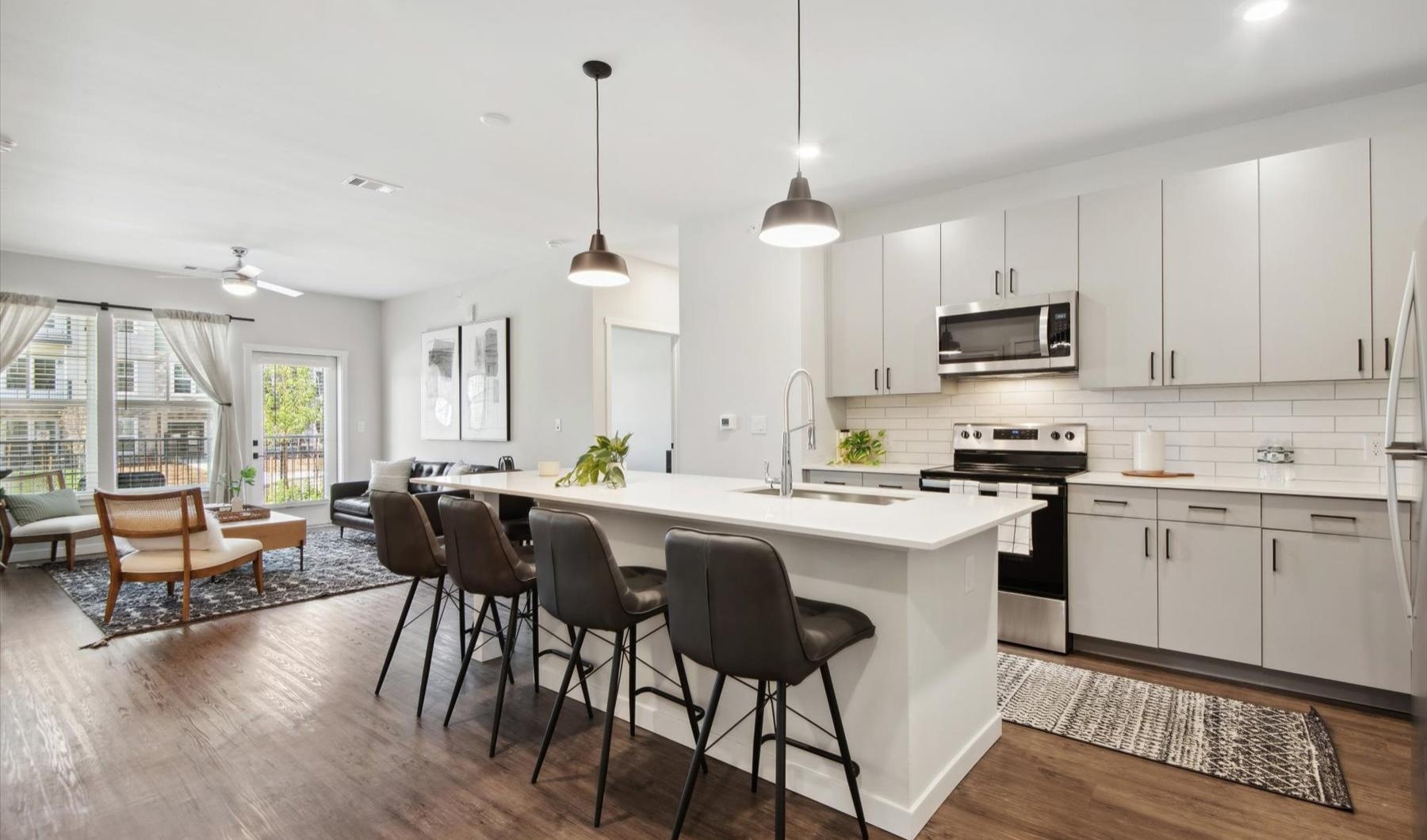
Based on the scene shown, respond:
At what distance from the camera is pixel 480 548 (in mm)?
2562

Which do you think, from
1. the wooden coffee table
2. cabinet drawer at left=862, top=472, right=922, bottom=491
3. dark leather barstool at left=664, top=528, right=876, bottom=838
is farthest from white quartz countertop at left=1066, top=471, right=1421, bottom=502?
the wooden coffee table

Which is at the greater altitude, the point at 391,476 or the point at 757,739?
the point at 391,476

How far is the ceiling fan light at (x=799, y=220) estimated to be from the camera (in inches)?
92.6

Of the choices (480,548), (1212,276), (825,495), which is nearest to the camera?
(480,548)

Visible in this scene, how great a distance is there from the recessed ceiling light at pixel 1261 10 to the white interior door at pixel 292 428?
335 inches

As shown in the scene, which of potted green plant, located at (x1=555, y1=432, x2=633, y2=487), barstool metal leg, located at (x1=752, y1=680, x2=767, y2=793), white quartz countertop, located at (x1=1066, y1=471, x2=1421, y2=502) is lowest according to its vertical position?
barstool metal leg, located at (x1=752, y1=680, x2=767, y2=793)

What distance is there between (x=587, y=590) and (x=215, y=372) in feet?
22.4

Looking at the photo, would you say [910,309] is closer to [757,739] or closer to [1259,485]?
[1259,485]

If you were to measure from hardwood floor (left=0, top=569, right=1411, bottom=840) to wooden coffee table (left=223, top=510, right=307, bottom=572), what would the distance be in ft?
5.74

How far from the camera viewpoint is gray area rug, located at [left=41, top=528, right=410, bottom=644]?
14.1 ft

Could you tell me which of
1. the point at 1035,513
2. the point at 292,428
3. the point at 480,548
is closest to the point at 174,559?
the point at 480,548

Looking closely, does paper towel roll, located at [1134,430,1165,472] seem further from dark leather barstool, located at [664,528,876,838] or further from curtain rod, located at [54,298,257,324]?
curtain rod, located at [54,298,257,324]

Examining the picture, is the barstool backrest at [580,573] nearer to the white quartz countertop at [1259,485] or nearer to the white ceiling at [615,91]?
the white ceiling at [615,91]

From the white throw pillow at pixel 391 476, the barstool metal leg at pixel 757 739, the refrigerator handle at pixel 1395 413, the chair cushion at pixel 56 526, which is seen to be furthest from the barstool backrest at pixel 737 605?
the chair cushion at pixel 56 526
